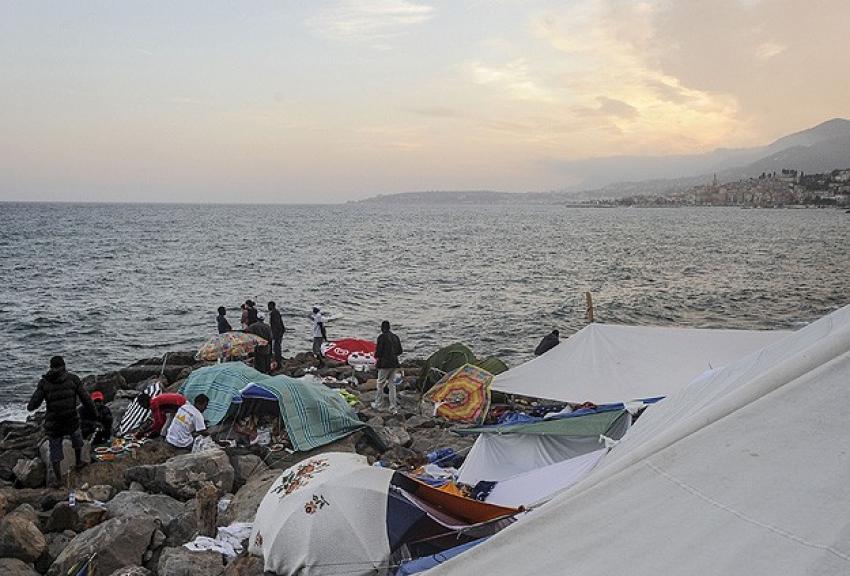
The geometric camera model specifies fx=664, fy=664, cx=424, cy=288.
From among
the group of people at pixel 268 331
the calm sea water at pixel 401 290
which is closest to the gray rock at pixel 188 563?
the group of people at pixel 268 331

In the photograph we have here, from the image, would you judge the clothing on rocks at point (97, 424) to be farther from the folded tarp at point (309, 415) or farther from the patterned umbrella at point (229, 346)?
the patterned umbrella at point (229, 346)

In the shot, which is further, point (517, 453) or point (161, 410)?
point (161, 410)

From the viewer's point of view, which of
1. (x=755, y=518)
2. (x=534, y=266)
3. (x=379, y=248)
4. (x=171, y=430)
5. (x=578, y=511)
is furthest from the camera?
(x=379, y=248)

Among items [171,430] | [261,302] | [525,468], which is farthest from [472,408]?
[261,302]

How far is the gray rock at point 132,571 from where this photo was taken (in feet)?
25.3

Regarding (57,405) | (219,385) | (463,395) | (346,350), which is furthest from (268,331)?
(57,405)

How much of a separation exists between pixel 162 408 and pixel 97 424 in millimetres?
1243

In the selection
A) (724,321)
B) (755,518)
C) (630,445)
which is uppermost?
(755,518)

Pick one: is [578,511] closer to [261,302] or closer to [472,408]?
[472,408]

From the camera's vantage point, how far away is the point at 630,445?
438 cm

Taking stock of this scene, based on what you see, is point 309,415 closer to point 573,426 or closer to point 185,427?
point 185,427

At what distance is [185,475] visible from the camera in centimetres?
1075

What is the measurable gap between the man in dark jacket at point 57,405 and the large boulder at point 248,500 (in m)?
3.41

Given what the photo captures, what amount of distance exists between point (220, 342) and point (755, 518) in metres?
16.5
